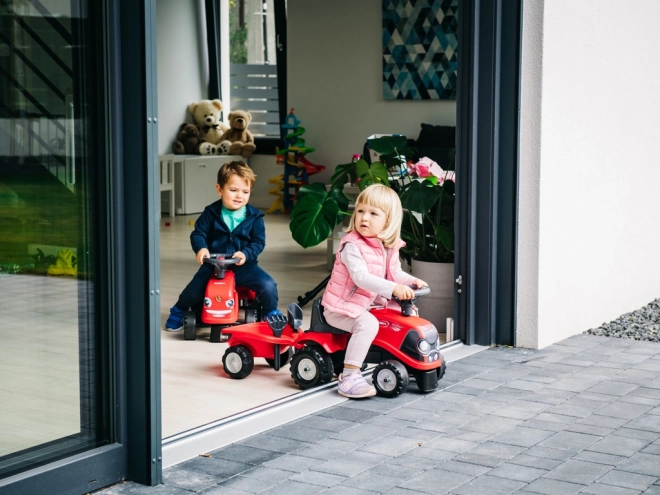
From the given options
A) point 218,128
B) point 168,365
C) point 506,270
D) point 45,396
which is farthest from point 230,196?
point 218,128

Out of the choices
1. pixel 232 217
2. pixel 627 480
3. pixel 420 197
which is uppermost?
A: pixel 420 197

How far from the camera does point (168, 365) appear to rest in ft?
13.3

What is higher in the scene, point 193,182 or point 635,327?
point 193,182

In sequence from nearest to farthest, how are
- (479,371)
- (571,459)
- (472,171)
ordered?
1. (571,459)
2. (479,371)
3. (472,171)

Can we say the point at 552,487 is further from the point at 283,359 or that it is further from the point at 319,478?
the point at 283,359

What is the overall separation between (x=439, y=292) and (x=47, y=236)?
2561 mm

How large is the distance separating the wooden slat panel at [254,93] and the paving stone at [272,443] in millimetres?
8363

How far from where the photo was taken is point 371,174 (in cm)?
496

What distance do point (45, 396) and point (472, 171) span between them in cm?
236

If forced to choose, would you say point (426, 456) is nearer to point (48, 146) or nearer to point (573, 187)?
point (48, 146)

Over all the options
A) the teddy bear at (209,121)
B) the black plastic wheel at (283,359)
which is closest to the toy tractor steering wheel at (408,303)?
the black plastic wheel at (283,359)

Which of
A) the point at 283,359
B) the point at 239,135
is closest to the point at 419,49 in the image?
the point at 239,135

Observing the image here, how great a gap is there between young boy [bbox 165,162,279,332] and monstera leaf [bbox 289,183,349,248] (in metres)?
0.19

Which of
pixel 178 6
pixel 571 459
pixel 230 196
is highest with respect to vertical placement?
pixel 178 6
